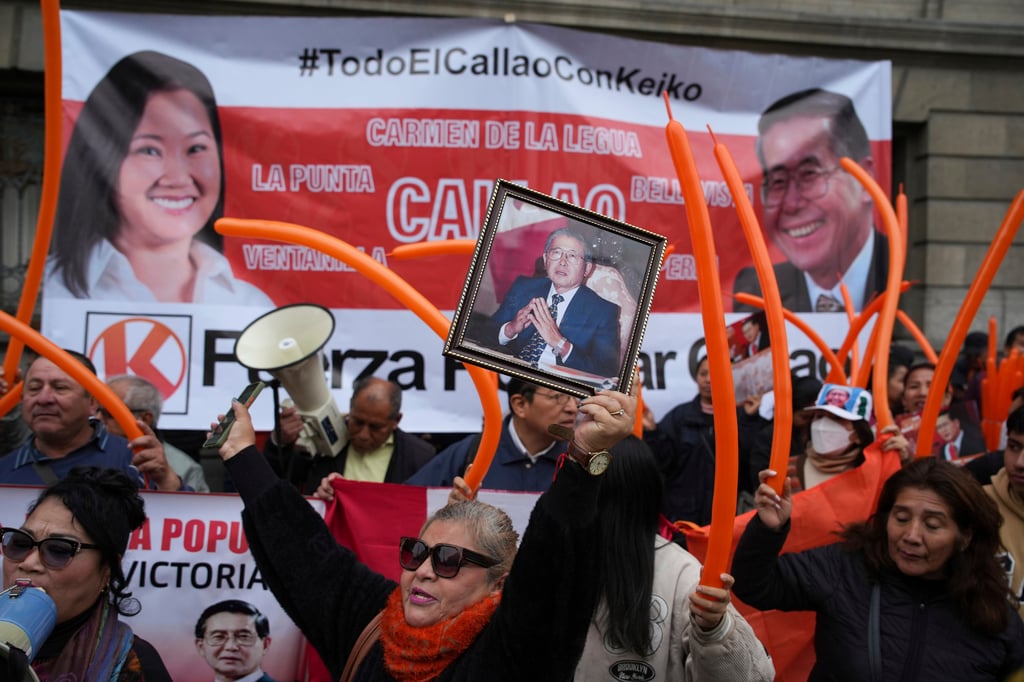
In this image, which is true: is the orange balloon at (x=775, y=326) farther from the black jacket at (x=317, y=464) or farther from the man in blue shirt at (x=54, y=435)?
the black jacket at (x=317, y=464)

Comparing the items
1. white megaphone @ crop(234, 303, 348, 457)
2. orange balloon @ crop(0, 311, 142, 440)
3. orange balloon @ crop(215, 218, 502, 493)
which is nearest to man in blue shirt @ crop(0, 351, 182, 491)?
orange balloon @ crop(0, 311, 142, 440)

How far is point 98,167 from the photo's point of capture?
19.3ft

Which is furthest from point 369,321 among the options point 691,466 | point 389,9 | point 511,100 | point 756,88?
point 389,9

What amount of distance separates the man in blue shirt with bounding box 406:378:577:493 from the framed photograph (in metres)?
1.80

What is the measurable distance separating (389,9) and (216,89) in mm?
2706

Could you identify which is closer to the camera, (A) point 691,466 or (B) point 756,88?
(A) point 691,466

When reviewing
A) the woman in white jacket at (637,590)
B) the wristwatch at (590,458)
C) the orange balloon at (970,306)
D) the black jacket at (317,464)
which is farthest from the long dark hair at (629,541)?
the black jacket at (317,464)

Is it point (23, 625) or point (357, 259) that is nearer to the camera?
point (23, 625)

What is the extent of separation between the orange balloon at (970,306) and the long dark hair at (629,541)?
Answer: 3.69ft

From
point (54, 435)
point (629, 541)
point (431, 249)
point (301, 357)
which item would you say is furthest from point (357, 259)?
point (54, 435)

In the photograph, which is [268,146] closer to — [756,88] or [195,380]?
[195,380]

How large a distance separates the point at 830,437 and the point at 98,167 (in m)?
4.25

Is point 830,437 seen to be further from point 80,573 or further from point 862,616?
point 80,573

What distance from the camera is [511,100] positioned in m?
6.14
